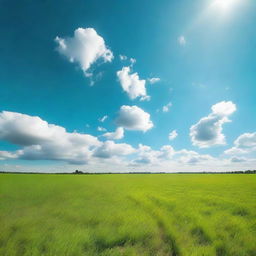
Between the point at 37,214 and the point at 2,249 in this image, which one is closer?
the point at 2,249

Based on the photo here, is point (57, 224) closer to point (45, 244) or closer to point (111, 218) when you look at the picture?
point (45, 244)

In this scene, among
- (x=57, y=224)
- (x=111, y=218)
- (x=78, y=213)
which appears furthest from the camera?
(x=78, y=213)

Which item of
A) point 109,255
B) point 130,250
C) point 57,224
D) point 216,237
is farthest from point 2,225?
point 216,237

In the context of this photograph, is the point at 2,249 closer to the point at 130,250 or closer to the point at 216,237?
the point at 130,250

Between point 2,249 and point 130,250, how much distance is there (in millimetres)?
3599

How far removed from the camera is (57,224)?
20.6 feet

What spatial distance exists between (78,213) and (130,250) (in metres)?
4.24

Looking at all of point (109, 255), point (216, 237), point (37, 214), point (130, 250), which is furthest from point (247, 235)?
point (37, 214)

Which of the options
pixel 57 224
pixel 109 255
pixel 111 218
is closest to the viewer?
pixel 109 255

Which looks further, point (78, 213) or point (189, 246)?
point (78, 213)

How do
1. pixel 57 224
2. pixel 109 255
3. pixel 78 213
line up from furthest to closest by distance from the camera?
pixel 78 213 → pixel 57 224 → pixel 109 255

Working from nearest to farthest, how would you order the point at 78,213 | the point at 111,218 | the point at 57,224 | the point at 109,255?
the point at 109,255
the point at 57,224
the point at 111,218
the point at 78,213

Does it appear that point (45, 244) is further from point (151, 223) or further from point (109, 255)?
point (151, 223)

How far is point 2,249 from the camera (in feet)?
14.8
